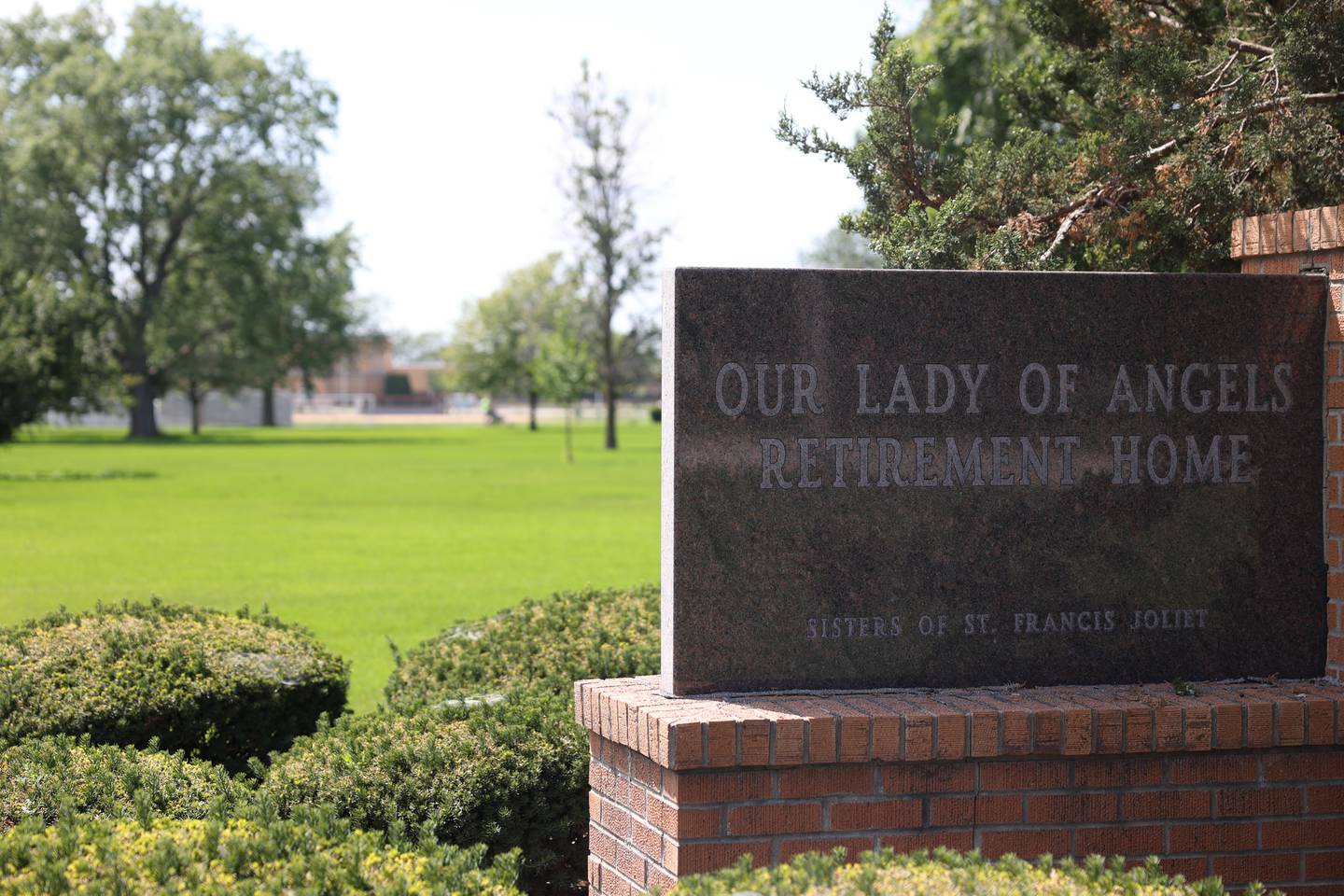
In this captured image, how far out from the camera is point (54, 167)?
63812 mm

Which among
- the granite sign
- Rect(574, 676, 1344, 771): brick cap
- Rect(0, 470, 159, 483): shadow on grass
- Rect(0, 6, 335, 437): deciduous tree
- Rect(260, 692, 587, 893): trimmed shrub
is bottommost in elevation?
Rect(0, 470, 159, 483): shadow on grass

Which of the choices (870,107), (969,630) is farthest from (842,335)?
(870,107)

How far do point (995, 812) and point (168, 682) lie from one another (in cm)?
356

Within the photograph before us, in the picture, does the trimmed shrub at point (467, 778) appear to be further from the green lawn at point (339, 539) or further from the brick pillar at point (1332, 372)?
the green lawn at point (339, 539)

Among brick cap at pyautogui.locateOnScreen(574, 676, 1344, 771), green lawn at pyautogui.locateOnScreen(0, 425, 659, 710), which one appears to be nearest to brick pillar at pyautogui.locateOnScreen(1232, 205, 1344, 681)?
brick cap at pyautogui.locateOnScreen(574, 676, 1344, 771)

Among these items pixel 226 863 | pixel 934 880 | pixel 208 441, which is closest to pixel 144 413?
pixel 208 441

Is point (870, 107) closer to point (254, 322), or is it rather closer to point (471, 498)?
point (471, 498)

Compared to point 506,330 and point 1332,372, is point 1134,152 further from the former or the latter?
point 506,330

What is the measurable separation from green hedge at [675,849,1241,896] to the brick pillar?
215cm

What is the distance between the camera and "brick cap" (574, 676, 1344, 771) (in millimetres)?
4387

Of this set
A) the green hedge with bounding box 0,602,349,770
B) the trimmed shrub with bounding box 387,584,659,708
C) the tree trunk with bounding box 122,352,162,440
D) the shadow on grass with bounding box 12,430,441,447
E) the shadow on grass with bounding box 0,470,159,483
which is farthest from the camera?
the tree trunk with bounding box 122,352,162,440

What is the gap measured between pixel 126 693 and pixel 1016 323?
383 centimetres

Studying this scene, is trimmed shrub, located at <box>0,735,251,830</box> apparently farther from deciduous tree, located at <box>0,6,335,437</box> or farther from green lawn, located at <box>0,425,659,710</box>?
deciduous tree, located at <box>0,6,335,437</box>

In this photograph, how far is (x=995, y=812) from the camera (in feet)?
15.0
